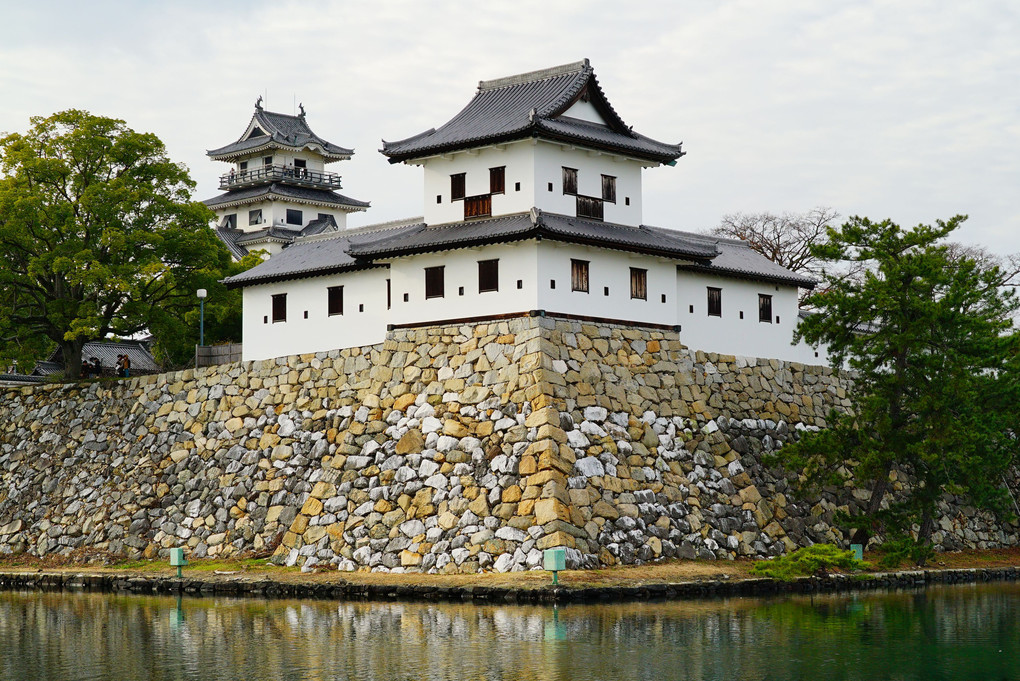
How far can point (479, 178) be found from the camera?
36531mm

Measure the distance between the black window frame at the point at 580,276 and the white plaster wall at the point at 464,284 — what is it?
4.42ft

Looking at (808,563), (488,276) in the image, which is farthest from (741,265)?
(808,563)

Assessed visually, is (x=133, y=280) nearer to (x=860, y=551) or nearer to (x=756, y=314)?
(x=756, y=314)

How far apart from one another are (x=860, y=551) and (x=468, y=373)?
11.6 meters

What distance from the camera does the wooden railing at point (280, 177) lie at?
75875mm

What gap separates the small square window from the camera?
35062 mm

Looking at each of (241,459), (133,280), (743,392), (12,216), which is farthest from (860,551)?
(12,216)

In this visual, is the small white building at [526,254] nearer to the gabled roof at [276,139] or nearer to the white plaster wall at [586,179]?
the white plaster wall at [586,179]

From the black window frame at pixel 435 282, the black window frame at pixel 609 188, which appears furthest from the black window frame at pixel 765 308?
the black window frame at pixel 435 282

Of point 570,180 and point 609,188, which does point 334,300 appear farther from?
point 609,188

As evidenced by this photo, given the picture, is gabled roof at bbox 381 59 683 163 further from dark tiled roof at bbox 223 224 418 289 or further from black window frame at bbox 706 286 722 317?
black window frame at bbox 706 286 722 317

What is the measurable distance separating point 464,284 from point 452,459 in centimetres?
540

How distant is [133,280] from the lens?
4372cm

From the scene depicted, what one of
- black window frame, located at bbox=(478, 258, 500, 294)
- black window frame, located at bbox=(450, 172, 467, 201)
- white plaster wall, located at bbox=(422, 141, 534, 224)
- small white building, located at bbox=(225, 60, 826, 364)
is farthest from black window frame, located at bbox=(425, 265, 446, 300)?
black window frame, located at bbox=(450, 172, 467, 201)
